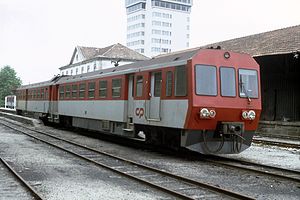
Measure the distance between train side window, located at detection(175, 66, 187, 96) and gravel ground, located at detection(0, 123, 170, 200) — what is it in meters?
3.07

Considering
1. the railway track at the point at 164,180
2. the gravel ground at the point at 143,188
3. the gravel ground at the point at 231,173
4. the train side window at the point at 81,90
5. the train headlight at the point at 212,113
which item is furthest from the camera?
the train side window at the point at 81,90

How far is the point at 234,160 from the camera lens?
41.1 ft

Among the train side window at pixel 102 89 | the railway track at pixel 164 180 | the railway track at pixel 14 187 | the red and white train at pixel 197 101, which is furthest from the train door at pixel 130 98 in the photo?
the railway track at pixel 14 187

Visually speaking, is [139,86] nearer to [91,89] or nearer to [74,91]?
[91,89]

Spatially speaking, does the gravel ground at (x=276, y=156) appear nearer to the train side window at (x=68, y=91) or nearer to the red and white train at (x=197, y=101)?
the red and white train at (x=197, y=101)

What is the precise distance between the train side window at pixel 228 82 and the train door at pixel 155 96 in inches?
77.6

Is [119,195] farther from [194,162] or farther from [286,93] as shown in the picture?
[286,93]

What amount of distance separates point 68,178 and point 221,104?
15.4 ft

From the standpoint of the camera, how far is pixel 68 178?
9.12 m

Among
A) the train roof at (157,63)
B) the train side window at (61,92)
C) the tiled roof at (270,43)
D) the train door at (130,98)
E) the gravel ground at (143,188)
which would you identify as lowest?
the gravel ground at (143,188)

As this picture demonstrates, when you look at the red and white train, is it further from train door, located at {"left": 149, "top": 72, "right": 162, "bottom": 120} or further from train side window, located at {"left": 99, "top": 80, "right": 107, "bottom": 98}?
train side window, located at {"left": 99, "top": 80, "right": 107, "bottom": 98}

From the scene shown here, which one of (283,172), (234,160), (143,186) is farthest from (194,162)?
(143,186)

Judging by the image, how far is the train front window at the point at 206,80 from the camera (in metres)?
11.5

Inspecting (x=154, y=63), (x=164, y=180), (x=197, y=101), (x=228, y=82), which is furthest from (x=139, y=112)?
(x=164, y=180)
